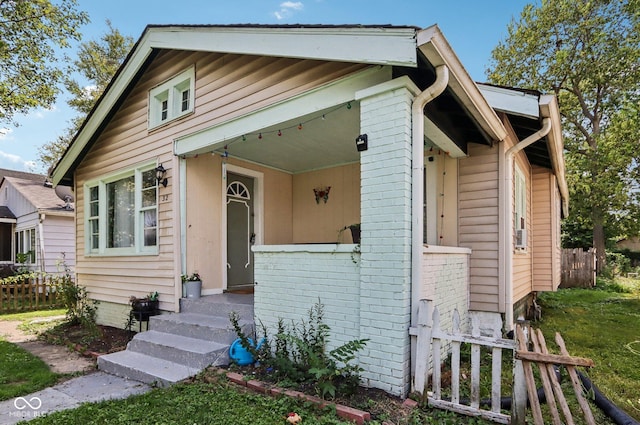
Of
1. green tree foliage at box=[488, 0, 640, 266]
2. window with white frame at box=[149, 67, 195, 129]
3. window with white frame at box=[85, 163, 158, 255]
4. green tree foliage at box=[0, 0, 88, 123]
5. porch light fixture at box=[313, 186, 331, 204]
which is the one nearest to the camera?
window with white frame at box=[149, 67, 195, 129]

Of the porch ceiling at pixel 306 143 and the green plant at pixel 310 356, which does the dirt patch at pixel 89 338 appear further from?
the porch ceiling at pixel 306 143

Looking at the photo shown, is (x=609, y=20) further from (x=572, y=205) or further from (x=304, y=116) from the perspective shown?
(x=304, y=116)

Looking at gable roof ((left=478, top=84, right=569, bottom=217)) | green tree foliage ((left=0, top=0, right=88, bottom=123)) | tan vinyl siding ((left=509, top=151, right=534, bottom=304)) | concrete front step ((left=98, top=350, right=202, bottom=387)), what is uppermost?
green tree foliage ((left=0, top=0, right=88, bottom=123))

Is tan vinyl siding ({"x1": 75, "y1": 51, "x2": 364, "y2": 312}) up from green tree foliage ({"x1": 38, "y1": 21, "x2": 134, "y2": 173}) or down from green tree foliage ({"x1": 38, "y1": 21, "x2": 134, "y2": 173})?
down

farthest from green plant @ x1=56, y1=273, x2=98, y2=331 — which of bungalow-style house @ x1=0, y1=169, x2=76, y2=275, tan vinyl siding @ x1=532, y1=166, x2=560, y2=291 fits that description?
tan vinyl siding @ x1=532, y1=166, x2=560, y2=291

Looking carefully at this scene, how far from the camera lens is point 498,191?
4.82 m

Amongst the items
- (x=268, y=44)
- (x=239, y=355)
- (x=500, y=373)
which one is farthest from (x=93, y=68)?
(x=500, y=373)

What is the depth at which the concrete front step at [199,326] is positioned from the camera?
4402 mm

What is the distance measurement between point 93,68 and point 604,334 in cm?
1997

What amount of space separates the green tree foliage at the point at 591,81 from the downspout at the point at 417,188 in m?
14.6

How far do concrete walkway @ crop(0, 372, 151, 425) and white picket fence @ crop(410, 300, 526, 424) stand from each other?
9.36ft

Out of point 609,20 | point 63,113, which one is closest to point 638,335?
point 609,20

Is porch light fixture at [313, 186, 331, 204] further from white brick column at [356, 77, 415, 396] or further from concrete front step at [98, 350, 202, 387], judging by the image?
concrete front step at [98, 350, 202, 387]

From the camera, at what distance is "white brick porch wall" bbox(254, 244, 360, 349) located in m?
3.62
